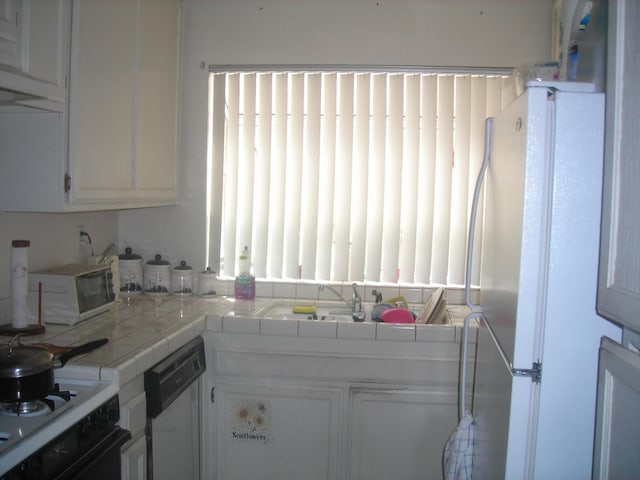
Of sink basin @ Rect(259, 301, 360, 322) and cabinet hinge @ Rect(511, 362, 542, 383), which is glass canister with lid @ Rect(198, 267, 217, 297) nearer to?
sink basin @ Rect(259, 301, 360, 322)

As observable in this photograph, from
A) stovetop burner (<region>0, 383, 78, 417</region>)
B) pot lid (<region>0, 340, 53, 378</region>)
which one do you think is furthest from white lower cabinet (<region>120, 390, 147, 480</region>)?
pot lid (<region>0, 340, 53, 378</region>)

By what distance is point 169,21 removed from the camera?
2730mm

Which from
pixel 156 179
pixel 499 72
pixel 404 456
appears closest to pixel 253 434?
pixel 404 456

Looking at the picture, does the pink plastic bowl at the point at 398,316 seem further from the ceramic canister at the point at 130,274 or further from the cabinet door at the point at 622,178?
the cabinet door at the point at 622,178

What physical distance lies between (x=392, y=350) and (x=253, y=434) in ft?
2.32

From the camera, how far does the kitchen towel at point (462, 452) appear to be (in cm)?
189

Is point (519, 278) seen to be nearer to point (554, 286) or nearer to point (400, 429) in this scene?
point (554, 286)

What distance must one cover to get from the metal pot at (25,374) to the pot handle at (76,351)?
15 centimetres

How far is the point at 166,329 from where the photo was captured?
2186mm

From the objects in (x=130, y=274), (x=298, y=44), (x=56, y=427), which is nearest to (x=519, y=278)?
(x=56, y=427)

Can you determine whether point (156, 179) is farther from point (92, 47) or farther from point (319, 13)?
point (319, 13)

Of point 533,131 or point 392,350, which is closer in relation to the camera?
point 533,131

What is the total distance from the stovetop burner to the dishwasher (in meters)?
0.38

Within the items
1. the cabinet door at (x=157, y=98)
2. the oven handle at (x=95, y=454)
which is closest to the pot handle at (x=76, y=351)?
the oven handle at (x=95, y=454)
